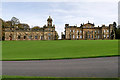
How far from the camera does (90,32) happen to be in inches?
3428

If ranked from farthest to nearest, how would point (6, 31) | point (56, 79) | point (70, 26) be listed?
1. point (70, 26)
2. point (6, 31)
3. point (56, 79)

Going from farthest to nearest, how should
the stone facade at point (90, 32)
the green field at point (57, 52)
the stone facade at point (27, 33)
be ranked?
the stone facade at point (90, 32) → the stone facade at point (27, 33) → the green field at point (57, 52)

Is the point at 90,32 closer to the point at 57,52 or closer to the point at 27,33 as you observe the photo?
the point at 27,33

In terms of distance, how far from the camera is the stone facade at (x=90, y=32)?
8626cm

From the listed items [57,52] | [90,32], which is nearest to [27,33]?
[90,32]

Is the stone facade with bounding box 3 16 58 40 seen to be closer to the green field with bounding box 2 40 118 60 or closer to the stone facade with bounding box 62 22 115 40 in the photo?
the stone facade with bounding box 62 22 115 40

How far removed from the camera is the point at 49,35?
76.2 m

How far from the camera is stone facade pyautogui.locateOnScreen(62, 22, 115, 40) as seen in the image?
86.3 meters

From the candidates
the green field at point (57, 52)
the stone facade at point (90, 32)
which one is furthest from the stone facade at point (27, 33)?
the green field at point (57, 52)

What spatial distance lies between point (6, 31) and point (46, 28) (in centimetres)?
2257

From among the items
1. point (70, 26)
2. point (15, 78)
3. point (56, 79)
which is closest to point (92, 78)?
point (56, 79)

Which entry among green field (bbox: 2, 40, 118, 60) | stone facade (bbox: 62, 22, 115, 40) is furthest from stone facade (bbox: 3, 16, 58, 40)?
green field (bbox: 2, 40, 118, 60)

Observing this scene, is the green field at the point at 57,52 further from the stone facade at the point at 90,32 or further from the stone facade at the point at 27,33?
the stone facade at the point at 90,32

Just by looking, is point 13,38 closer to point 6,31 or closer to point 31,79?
point 6,31
